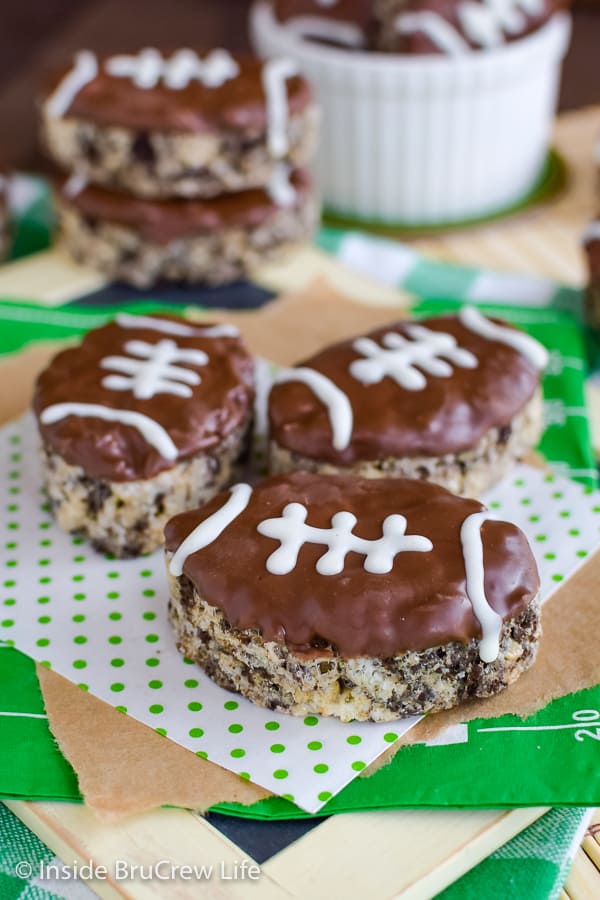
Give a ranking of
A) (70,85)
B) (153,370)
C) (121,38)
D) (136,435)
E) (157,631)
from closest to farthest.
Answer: (157,631) < (136,435) < (153,370) < (70,85) < (121,38)

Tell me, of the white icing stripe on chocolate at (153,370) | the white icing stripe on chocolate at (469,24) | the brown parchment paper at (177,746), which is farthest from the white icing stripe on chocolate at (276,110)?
the brown parchment paper at (177,746)

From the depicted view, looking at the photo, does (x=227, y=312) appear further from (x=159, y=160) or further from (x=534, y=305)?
(x=534, y=305)

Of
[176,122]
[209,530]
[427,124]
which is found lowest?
[209,530]

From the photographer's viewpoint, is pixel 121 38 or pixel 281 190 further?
pixel 121 38

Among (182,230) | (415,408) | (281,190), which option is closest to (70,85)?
(182,230)

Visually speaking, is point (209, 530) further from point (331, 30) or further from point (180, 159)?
point (331, 30)

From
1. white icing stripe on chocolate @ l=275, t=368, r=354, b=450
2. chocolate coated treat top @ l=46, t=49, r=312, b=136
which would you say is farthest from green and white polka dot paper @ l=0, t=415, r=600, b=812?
chocolate coated treat top @ l=46, t=49, r=312, b=136

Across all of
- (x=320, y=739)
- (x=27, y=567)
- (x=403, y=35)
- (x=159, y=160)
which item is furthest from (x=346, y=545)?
(x=403, y=35)

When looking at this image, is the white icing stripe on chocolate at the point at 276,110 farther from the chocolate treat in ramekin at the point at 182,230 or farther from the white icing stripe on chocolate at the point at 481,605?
the white icing stripe on chocolate at the point at 481,605

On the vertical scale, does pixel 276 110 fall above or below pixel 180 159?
above
